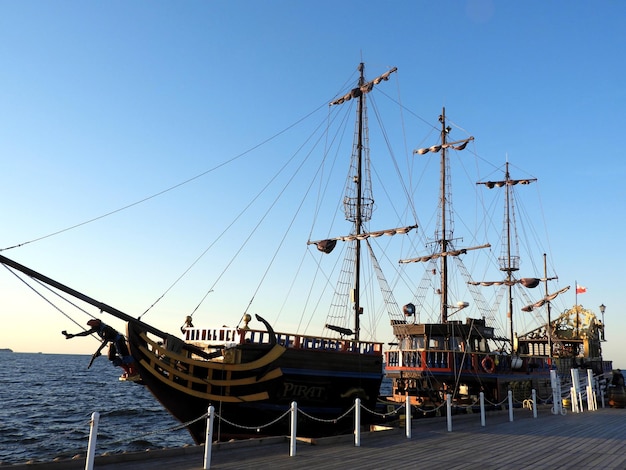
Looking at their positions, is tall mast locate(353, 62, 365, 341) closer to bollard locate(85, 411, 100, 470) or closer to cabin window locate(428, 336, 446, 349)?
cabin window locate(428, 336, 446, 349)

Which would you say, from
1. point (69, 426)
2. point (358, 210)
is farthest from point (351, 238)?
point (69, 426)

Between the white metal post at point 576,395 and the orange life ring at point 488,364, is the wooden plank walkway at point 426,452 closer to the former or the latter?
the white metal post at point 576,395

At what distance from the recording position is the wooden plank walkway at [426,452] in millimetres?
9141

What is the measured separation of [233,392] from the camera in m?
15.0

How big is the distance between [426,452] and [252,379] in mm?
6083

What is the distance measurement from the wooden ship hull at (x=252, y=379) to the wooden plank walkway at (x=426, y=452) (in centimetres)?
308

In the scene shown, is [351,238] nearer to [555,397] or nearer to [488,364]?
[488,364]

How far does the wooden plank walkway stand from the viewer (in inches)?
360

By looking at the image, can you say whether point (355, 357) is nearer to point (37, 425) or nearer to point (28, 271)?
point (28, 271)

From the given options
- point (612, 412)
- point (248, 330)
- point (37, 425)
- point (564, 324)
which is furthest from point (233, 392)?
point (564, 324)

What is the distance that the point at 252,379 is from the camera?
15.0 metres

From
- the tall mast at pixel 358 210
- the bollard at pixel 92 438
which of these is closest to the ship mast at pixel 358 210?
the tall mast at pixel 358 210

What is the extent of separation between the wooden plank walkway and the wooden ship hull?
121 inches

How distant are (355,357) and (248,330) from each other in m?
4.30
